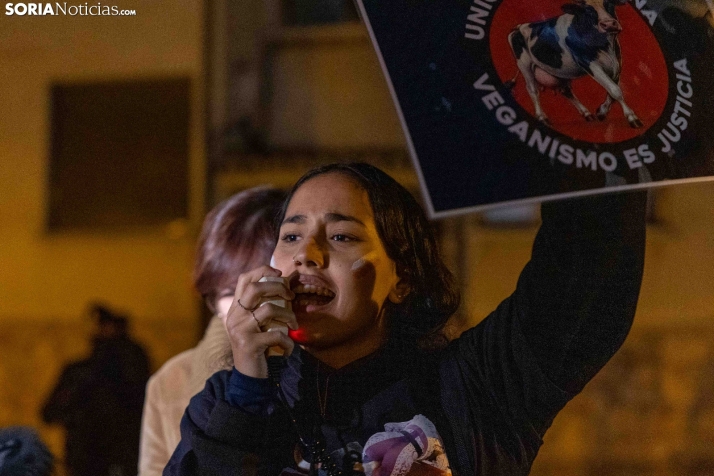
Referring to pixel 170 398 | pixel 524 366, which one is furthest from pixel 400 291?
pixel 170 398

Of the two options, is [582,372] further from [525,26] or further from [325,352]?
[525,26]

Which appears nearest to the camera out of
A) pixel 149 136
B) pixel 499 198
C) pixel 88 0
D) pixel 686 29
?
pixel 499 198

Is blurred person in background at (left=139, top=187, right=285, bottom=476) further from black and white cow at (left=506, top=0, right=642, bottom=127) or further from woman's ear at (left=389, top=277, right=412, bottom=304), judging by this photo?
black and white cow at (left=506, top=0, right=642, bottom=127)

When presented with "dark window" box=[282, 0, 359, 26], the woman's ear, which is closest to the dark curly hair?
the woman's ear

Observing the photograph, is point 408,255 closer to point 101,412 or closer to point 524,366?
point 524,366

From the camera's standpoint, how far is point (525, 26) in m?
0.84

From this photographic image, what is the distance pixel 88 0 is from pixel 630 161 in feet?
2.72

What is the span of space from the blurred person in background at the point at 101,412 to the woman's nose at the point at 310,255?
1274 millimetres

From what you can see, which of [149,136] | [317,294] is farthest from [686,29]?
[149,136]

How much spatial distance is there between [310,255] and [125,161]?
3279 millimetres

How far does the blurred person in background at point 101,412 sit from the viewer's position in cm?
189

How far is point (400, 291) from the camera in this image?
2.82 feet

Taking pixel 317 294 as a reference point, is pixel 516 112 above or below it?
above

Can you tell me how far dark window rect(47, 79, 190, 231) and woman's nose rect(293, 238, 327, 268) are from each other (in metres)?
3.10
